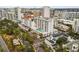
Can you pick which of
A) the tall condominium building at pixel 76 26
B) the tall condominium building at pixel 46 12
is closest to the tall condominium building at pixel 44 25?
the tall condominium building at pixel 46 12

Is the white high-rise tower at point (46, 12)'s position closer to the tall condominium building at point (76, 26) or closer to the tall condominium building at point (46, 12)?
the tall condominium building at point (46, 12)

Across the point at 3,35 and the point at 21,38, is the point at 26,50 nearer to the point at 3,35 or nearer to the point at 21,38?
the point at 21,38

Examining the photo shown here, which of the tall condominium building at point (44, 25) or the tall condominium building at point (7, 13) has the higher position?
the tall condominium building at point (7, 13)

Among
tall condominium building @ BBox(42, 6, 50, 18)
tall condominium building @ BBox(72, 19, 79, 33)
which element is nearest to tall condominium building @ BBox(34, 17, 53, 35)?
tall condominium building @ BBox(42, 6, 50, 18)

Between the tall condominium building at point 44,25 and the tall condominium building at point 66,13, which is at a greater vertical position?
the tall condominium building at point 66,13

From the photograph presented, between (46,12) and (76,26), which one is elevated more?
(46,12)

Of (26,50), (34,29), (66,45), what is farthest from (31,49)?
(66,45)

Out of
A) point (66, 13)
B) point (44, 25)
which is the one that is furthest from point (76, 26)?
point (44, 25)

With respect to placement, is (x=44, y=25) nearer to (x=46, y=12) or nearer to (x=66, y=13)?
(x=46, y=12)

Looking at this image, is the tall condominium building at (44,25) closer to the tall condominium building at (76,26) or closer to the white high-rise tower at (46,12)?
the white high-rise tower at (46,12)

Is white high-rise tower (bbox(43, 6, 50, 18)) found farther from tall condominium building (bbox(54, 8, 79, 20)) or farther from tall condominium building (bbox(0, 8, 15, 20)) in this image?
tall condominium building (bbox(0, 8, 15, 20))

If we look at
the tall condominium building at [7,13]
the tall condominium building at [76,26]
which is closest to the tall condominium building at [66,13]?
the tall condominium building at [76,26]
